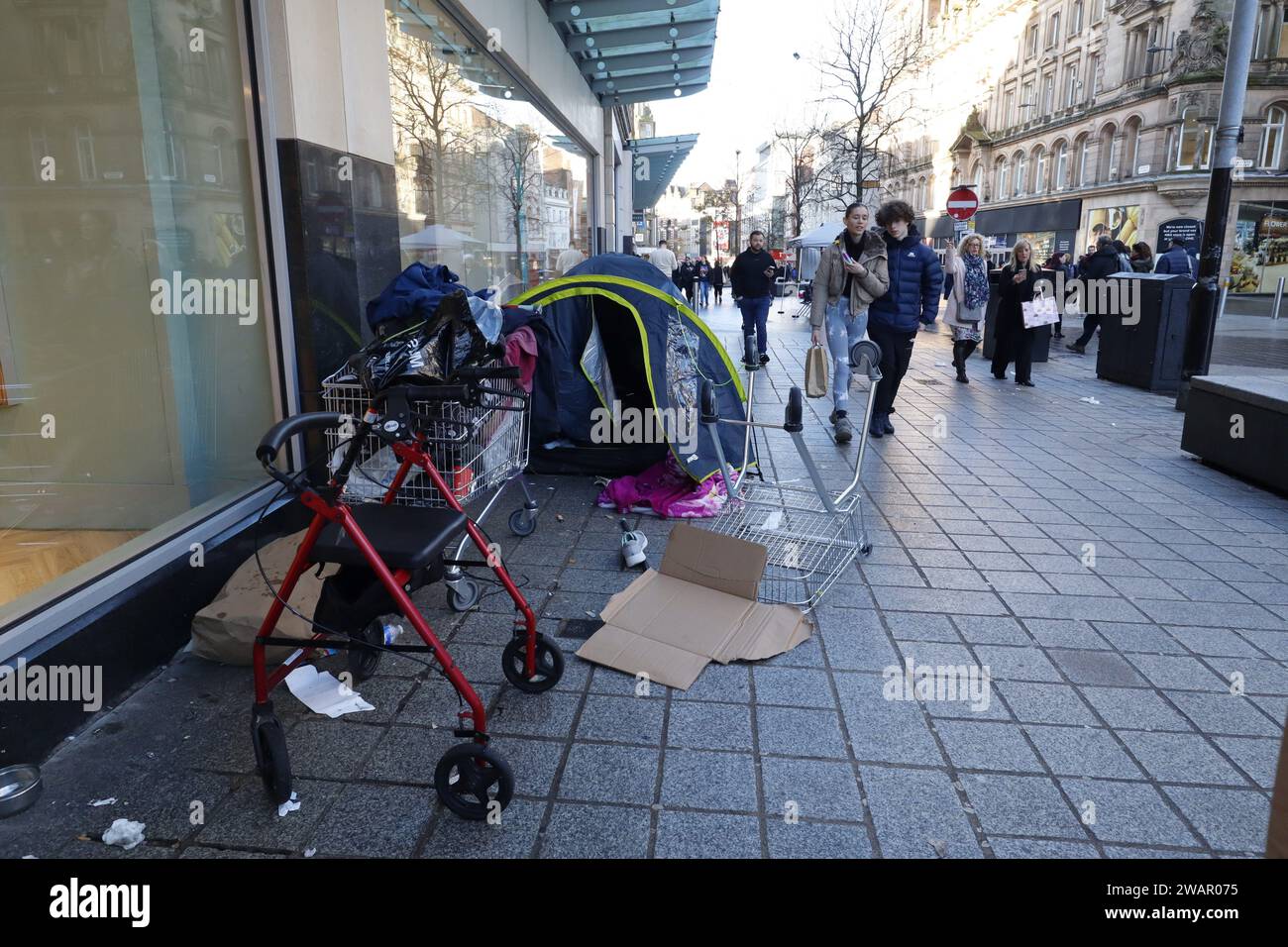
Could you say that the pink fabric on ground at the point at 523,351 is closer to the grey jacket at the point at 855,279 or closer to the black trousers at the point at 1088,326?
the grey jacket at the point at 855,279

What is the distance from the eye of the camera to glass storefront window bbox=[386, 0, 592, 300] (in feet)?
21.3

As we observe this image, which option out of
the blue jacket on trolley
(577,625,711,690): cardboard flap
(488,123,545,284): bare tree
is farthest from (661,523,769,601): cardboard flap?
(488,123,545,284): bare tree

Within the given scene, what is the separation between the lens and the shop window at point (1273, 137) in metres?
35.9

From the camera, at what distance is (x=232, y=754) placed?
2934 mm

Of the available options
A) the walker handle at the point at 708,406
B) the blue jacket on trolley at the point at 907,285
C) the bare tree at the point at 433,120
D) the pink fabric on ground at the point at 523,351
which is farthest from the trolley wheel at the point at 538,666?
→ the blue jacket on trolley at the point at 907,285

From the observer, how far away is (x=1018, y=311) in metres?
11.3

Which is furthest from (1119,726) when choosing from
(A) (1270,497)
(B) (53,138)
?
(B) (53,138)

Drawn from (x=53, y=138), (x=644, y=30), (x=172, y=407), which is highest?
(x=644, y=30)

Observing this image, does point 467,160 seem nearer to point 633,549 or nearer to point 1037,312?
point 633,549

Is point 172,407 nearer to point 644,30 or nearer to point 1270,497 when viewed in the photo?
point 1270,497

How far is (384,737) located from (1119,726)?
2.73 metres

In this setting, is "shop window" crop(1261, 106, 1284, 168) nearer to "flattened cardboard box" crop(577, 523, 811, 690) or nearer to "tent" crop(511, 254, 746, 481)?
"tent" crop(511, 254, 746, 481)

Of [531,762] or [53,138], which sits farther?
[53,138]
